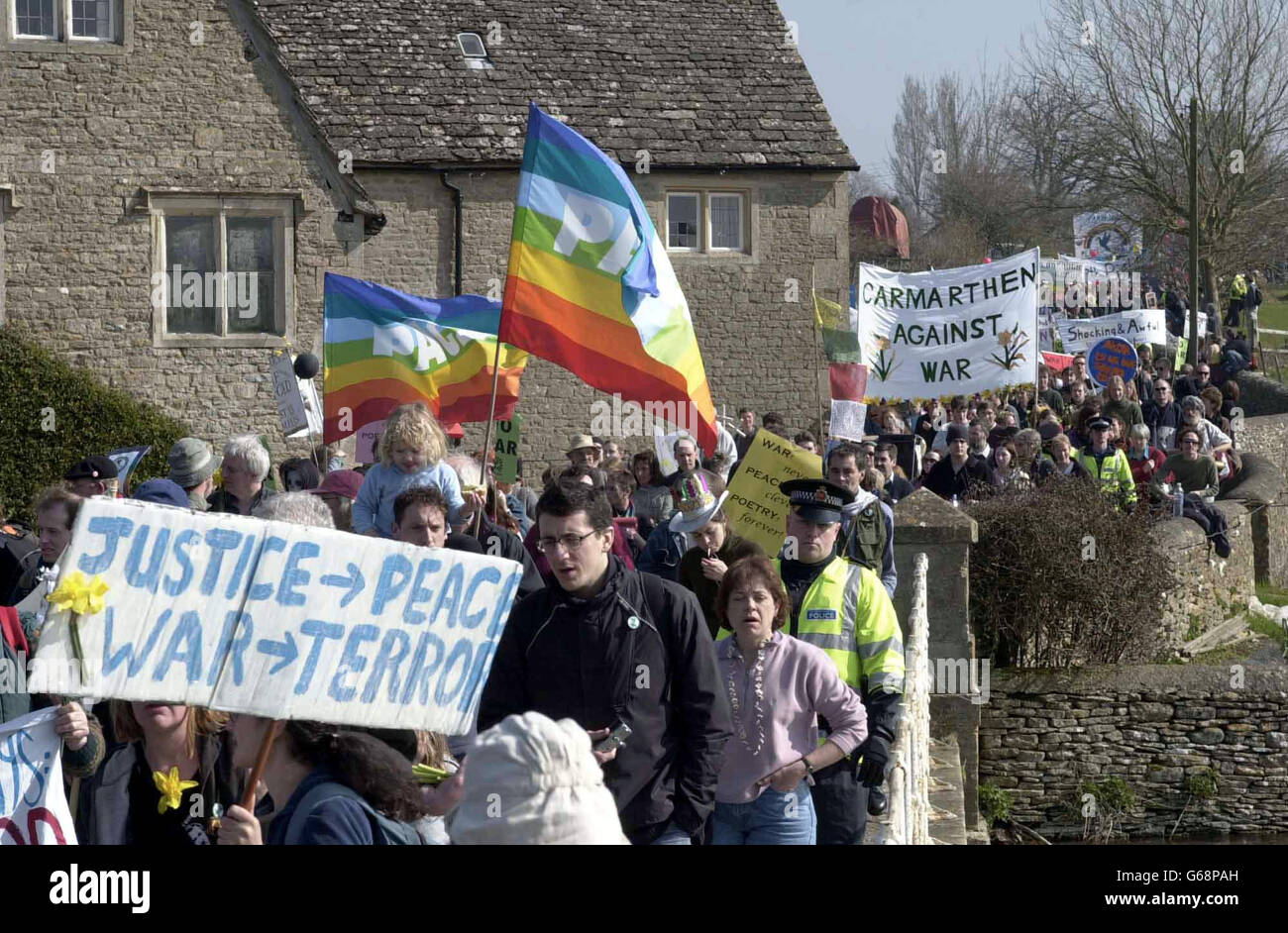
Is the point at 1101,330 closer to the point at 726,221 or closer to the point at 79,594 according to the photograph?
the point at 726,221

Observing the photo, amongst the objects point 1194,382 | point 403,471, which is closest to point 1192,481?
point 1194,382

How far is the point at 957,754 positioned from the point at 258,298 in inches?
505

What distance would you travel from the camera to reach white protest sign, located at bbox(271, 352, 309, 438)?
41.8 feet

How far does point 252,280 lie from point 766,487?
553 inches

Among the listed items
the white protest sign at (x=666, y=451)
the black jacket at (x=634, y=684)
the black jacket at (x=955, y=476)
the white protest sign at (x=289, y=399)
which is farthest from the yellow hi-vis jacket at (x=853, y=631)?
the black jacket at (x=955, y=476)

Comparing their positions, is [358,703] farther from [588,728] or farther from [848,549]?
[848,549]

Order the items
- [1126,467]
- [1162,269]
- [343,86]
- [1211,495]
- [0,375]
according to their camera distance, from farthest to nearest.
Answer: [1162,269]
[343,86]
[0,375]
[1211,495]
[1126,467]

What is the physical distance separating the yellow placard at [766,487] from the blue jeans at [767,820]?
345 cm

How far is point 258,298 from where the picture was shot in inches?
866

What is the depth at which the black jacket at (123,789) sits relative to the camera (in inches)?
177

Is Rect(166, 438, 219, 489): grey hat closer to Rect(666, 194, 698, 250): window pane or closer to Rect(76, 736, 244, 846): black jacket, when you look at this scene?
Rect(76, 736, 244, 846): black jacket

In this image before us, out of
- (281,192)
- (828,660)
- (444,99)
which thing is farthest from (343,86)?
(828,660)

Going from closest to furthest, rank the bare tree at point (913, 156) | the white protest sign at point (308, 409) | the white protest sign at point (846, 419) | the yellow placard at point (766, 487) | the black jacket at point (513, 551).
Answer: the black jacket at point (513, 551) → the yellow placard at point (766, 487) → the white protest sign at point (308, 409) → the white protest sign at point (846, 419) → the bare tree at point (913, 156)

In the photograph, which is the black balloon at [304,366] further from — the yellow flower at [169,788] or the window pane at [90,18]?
the yellow flower at [169,788]
